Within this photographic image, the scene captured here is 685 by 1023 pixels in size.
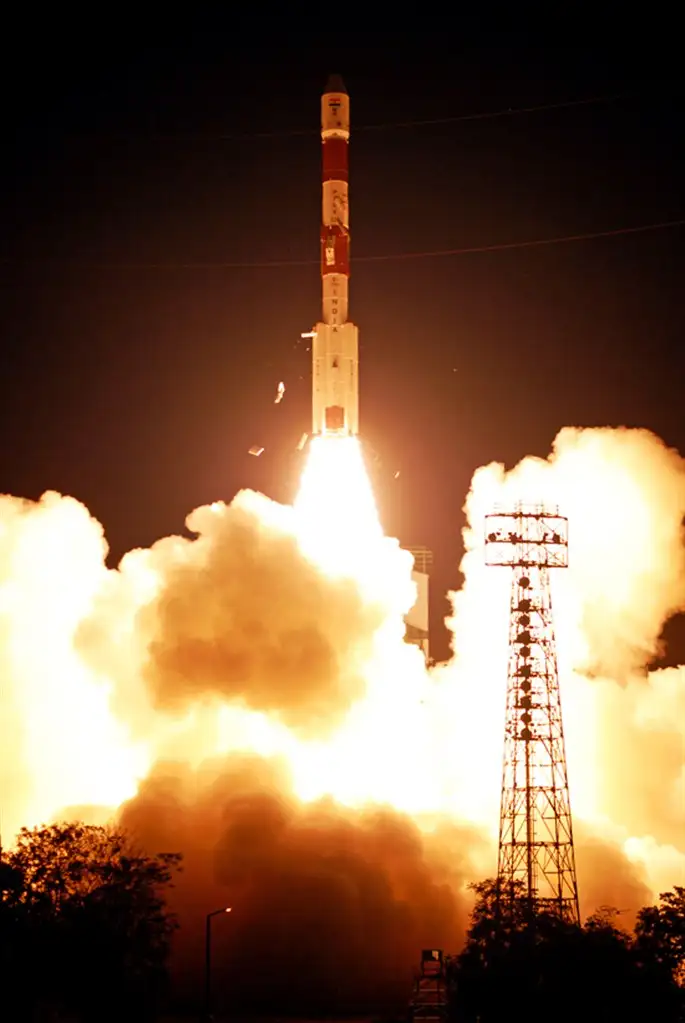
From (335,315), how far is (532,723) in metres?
12.3

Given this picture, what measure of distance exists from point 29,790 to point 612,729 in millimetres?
16562

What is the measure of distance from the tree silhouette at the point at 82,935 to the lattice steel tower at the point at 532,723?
10.4 meters

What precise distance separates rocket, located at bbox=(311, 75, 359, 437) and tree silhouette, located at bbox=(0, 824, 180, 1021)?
14746 millimetres

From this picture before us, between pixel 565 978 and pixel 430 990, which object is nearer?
A: pixel 565 978

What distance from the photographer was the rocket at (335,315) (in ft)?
194

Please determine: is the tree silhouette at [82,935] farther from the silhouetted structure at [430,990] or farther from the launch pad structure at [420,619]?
the launch pad structure at [420,619]

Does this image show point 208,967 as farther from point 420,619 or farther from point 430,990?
point 420,619

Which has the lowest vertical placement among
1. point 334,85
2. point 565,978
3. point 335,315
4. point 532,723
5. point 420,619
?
point 565,978

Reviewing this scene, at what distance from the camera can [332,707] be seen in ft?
186

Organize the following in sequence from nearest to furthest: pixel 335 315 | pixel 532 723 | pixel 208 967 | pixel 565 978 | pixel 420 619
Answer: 1. pixel 565 978
2. pixel 208 967
3. pixel 532 723
4. pixel 335 315
5. pixel 420 619

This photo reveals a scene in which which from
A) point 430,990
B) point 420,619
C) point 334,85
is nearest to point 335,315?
point 334,85

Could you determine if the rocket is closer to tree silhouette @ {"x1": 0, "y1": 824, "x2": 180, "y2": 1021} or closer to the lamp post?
the lamp post

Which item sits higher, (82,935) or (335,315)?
(335,315)

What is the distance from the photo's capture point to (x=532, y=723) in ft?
184
